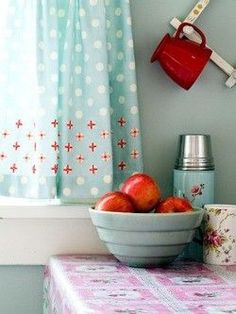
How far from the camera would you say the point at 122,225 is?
1555 millimetres

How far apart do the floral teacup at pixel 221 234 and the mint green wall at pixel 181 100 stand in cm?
26

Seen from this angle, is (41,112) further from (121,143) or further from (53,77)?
(121,143)

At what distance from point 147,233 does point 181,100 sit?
0.53 metres

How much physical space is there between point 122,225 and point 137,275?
0.12 meters

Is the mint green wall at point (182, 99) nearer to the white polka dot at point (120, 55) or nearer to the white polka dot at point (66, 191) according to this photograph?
the white polka dot at point (120, 55)

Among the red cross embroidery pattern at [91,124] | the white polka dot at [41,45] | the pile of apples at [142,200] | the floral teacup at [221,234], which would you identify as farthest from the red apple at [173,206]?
the white polka dot at [41,45]

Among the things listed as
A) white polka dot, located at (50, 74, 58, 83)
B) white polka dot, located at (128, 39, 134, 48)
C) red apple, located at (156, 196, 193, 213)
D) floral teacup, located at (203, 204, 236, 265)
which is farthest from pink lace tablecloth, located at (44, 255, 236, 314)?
white polka dot, located at (128, 39, 134, 48)

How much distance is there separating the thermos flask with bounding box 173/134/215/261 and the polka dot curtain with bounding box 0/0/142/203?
0.13 m

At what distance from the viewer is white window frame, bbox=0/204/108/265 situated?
71.2 inches

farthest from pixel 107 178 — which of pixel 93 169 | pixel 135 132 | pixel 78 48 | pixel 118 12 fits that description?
pixel 118 12

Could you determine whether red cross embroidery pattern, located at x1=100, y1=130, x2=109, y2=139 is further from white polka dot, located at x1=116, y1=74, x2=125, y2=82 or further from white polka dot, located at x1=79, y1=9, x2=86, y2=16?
white polka dot, located at x1=79, y1=9, x2=86, y2=16

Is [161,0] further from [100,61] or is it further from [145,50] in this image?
[100,61]

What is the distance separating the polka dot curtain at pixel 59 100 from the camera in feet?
5.89

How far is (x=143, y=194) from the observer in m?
1.61
